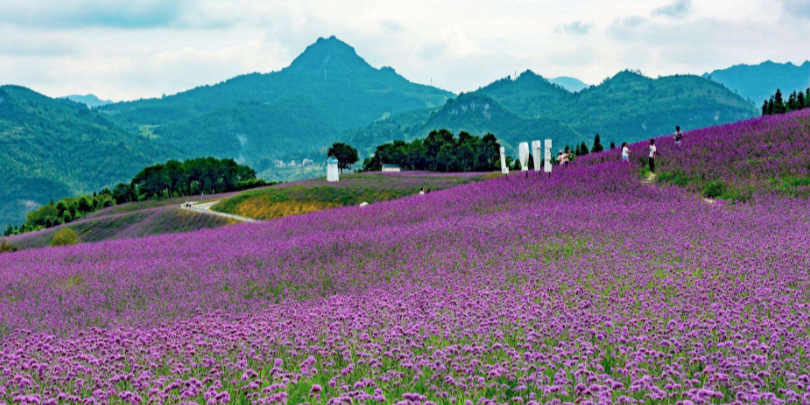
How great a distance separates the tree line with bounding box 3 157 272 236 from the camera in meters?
102

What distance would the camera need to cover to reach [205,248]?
19.8 meters

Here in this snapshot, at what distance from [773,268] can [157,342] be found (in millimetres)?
9003

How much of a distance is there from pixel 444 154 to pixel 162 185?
4232cm

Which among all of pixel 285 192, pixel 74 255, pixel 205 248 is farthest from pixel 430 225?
pixel 285 192

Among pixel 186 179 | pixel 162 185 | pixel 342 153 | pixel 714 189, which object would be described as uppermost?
pixel 342 153

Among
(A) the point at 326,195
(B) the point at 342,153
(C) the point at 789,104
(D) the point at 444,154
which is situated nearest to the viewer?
(C) the point at 789,104

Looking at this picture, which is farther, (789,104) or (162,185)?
(162,185)

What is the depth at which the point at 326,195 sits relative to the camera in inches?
2093

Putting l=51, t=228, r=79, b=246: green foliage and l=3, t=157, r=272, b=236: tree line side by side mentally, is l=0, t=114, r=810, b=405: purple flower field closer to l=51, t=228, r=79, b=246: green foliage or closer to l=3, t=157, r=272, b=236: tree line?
l=51, t=228, r=79, b=246: green foliage

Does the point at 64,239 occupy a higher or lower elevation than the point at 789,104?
lower

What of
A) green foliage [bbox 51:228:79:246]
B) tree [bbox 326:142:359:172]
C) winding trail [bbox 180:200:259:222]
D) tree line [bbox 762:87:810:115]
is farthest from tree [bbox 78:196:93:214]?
tree line [bbox 762:87:810:115]

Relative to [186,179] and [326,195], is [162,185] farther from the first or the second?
[326,195]

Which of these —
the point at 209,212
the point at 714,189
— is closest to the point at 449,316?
the point at 714,189

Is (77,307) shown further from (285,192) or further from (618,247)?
(285,192)
